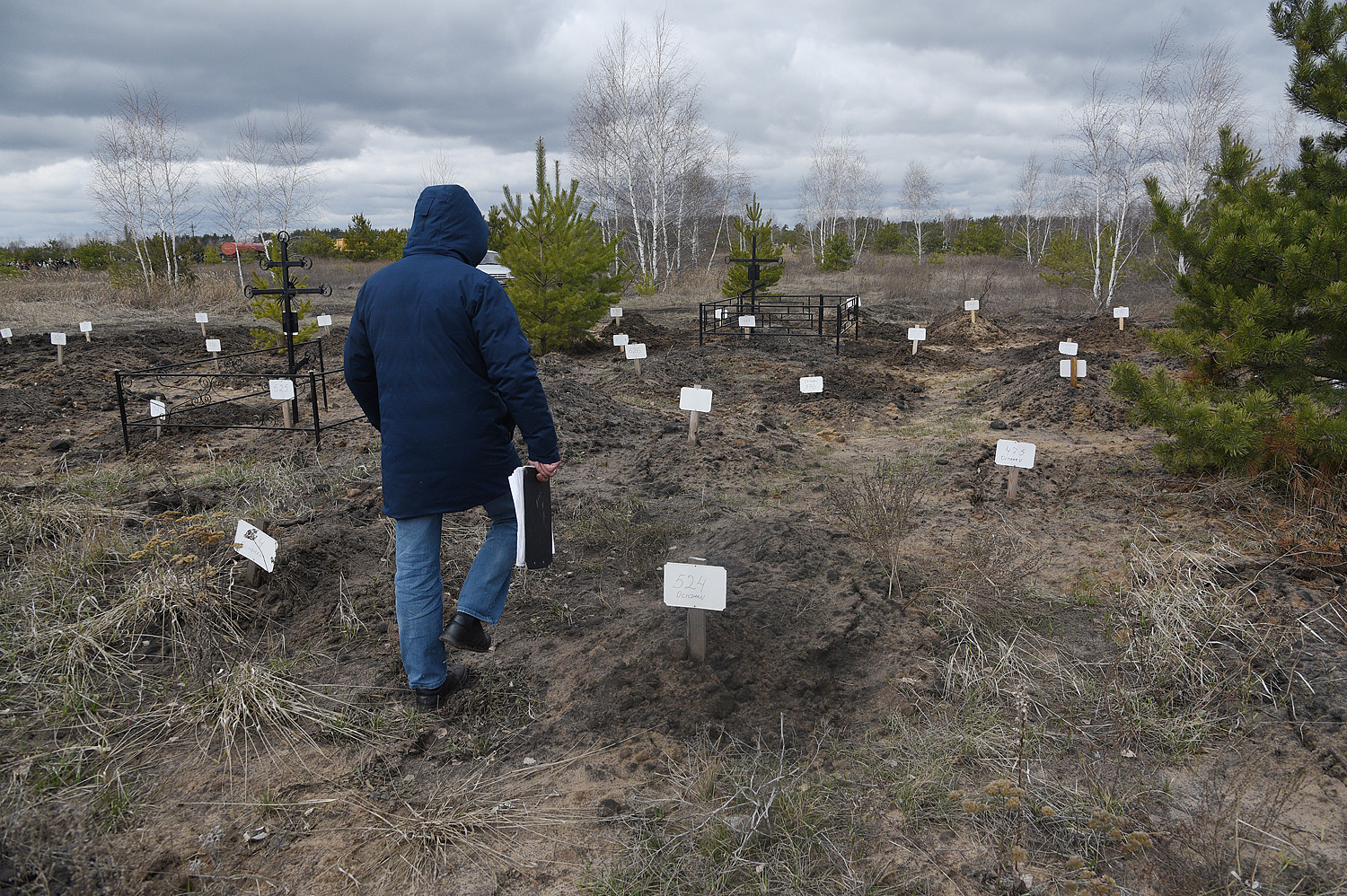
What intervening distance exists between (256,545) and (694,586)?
207cm

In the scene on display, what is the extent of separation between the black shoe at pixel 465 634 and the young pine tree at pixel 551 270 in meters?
9.76

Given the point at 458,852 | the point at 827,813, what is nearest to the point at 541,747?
the point at 458,852

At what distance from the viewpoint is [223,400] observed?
9258mm

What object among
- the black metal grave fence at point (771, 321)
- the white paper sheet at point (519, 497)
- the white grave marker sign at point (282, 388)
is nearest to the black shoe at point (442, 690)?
the white paper sheet at point (519, 497)

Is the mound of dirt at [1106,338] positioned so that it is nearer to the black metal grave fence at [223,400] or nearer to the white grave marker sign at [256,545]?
the black metal grave fence at [223,400]

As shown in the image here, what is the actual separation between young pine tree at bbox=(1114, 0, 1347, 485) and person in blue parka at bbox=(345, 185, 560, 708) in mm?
4121

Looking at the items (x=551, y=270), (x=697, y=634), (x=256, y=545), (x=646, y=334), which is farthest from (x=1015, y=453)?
(x=646, y=334)

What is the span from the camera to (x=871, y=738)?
275 centimetres

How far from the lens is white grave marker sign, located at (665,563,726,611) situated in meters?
2.94

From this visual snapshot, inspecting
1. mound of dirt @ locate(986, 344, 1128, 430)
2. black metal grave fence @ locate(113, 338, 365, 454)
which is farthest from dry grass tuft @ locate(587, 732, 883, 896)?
mound of dirt @ locate(986, 344, 1128, 430)

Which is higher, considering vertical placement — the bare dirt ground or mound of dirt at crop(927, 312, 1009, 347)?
mound of dirt at crop(927, 312, 1009, 347)

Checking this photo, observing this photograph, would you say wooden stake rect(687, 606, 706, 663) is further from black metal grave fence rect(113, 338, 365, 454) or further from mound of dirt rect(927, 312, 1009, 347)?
mound of dirt rect(927, 312, 1009, 347)

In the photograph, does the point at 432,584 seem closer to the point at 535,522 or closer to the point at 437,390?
the point at 535,522

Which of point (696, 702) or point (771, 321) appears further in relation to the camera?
point (771, 321)
